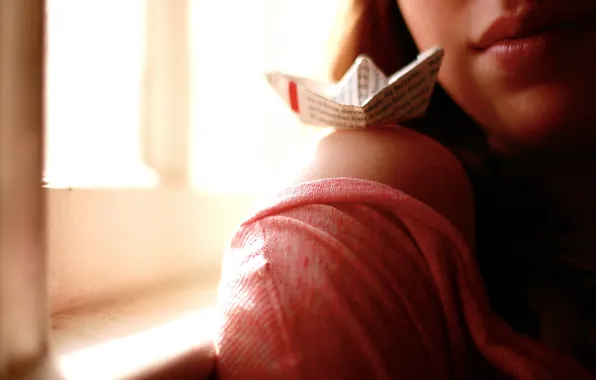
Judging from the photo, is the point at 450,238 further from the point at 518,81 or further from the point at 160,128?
the point at 160,128

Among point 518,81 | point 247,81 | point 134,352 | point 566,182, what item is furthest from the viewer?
point 247,81

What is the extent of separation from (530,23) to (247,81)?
579mm

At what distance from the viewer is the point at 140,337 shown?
339 mm

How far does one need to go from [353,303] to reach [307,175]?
0.34 ft

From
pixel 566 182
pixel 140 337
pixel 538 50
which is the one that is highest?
pixel 538 50

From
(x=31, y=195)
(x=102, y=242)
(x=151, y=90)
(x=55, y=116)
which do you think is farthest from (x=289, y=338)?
(x=151, y=90)

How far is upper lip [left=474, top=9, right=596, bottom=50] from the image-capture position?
1.15 feet

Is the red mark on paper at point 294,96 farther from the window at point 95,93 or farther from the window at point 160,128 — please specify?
the window at point 95,93

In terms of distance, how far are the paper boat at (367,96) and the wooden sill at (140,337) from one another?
7.5 inches

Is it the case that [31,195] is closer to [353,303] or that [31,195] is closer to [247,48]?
[353,303]

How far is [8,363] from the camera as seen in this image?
21cm

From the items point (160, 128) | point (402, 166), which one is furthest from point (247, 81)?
point (402, 166)

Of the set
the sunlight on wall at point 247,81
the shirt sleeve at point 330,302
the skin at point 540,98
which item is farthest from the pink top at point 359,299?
the sunlight on wall at point 247,81

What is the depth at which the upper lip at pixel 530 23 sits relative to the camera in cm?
35
